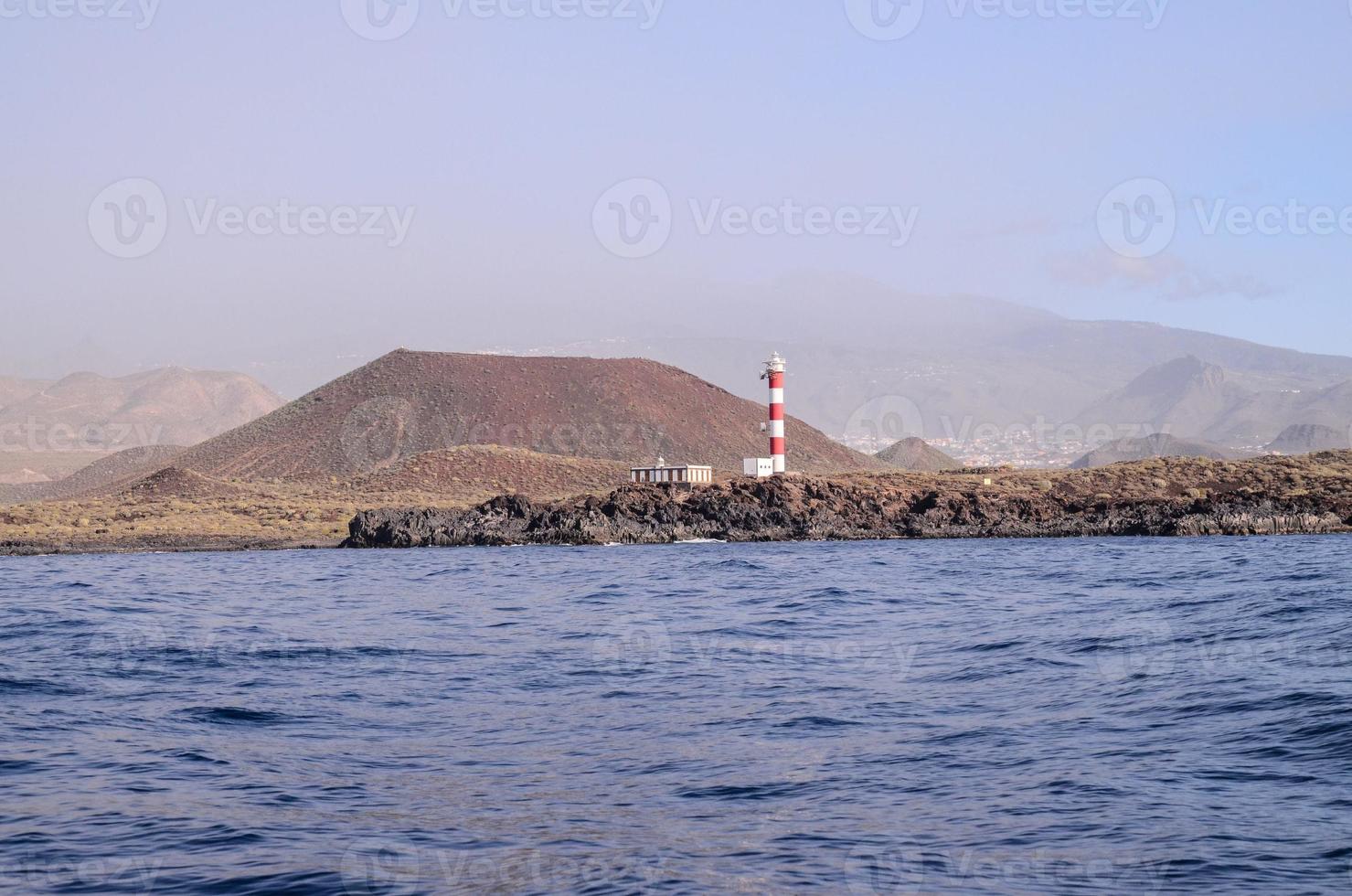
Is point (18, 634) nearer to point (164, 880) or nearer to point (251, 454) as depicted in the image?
point (164, 880)

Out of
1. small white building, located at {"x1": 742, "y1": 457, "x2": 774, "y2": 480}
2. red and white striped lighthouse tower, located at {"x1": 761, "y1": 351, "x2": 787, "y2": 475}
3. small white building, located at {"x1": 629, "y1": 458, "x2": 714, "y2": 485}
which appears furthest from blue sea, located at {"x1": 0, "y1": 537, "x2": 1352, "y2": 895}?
small white building, located at {"x1": 742, "y1": 457, "x2": 774, "y2": 480}

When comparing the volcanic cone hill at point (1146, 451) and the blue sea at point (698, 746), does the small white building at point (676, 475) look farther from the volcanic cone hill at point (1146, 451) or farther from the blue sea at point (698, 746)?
the volcanic cone hill at point (1146, 451)

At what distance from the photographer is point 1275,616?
20.1 metres

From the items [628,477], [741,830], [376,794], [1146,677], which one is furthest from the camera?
[628,477]

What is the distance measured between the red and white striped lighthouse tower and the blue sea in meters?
47.6

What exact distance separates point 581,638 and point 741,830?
472 inches

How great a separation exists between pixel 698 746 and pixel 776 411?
61.8 m

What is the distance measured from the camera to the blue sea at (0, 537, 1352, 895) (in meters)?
8.90

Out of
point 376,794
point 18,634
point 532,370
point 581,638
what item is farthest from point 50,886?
point 532,370

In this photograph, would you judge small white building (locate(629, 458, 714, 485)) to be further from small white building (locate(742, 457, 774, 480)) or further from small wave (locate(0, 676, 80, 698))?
small wave (locate(0, 676, 80, 698))

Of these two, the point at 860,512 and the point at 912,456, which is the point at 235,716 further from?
the point at 912,456

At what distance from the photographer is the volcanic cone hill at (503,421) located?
119500mm

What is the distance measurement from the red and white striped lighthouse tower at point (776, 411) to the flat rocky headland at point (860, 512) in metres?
9.57

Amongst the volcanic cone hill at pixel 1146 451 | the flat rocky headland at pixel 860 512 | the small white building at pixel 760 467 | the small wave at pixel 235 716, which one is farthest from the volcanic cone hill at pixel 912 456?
the small wave at pixel 235 716
